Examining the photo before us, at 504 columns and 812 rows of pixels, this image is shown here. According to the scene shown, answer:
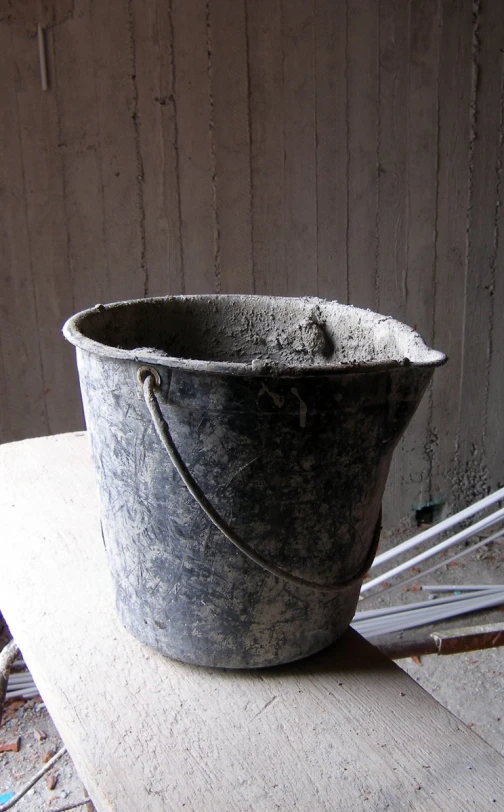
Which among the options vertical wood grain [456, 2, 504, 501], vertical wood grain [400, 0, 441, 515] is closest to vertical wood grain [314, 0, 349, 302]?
vertical wood grain [400, 0, 441, 515]

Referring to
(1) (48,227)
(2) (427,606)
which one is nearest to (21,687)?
(2) (427,606)

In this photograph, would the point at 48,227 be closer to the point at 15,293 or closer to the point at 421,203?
the point at 15,293

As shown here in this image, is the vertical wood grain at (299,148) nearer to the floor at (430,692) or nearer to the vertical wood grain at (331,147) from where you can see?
the vertical wood grain at (331,147)

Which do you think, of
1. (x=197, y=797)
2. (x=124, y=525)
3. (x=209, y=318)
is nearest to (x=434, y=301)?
(x=209, y=318)

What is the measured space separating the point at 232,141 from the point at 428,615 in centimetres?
190

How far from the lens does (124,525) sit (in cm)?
111

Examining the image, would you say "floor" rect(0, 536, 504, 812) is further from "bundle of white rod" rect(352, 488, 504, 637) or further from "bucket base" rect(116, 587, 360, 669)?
"bucket base" rect(116, 587, 360, 669)

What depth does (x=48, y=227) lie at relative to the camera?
2650 millimetres

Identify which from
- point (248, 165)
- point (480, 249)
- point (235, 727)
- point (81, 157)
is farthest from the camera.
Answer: point (480, 249)

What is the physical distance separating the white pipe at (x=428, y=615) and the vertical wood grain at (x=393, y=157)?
2.63ft

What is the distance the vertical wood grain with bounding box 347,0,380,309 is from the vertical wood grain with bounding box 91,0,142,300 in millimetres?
854

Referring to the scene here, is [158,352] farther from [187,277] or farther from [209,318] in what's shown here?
Answer: [187,277]

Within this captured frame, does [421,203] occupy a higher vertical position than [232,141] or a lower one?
lower

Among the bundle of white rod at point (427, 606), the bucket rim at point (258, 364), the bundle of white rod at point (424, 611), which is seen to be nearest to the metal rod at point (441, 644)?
the bucket rim at point (258, 364)
